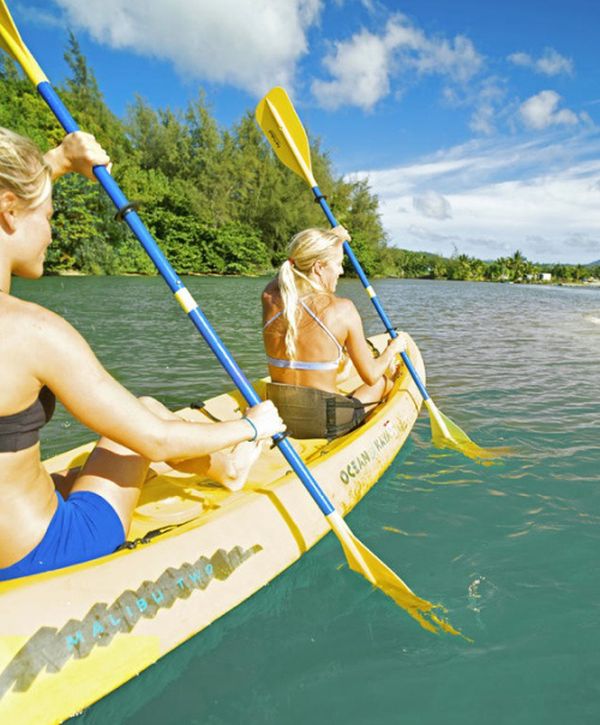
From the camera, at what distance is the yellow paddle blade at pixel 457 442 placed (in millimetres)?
4582

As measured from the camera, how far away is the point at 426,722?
6.44 feet

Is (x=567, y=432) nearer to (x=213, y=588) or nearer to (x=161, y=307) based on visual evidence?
(x=213, y=588)

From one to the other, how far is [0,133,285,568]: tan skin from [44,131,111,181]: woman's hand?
2.74ft

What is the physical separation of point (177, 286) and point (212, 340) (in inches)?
13.6

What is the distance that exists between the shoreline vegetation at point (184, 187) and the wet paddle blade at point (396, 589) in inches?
1124

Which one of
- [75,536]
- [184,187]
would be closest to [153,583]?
[75,536]

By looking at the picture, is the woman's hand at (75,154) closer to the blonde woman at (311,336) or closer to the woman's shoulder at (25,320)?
the woman's shoulder at (25,320)

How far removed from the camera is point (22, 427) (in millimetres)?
1533

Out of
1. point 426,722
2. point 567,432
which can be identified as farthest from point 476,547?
point 567,432

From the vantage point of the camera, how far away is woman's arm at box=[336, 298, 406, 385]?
141 inches

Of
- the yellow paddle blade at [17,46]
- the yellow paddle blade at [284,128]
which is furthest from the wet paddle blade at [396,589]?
the yellow paddle blade at [284,128]

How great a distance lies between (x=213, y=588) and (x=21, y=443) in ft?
4.02

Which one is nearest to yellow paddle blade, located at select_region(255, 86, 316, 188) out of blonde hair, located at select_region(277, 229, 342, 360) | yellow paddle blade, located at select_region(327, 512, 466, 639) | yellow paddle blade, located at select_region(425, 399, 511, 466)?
blonde hair, located at select_region(277, 229, 342, 360)

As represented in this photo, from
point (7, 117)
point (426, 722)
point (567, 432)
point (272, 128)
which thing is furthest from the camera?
point (7, 117)
